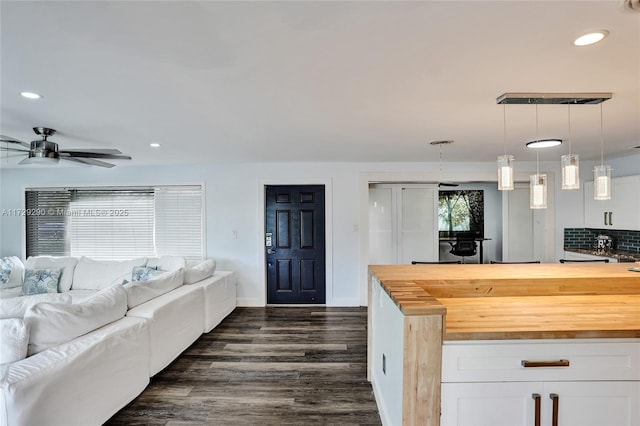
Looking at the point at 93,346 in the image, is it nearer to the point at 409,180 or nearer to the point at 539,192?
the point at 539,192

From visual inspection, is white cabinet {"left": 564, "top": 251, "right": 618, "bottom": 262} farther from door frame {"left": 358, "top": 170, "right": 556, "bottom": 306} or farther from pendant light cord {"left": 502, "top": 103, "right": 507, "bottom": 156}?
pendant light cord {"left": 502, "top": 103, "right": 507, "bottom": 156}

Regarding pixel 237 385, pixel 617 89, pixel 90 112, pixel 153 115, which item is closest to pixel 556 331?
pixel 617 89

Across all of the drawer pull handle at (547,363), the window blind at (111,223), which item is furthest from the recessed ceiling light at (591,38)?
the window blind at (111,223)

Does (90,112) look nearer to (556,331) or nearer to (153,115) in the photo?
(153,115)

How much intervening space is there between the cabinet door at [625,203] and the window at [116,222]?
6.10m

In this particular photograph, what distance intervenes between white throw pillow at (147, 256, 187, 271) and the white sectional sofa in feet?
2.03

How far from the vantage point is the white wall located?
5.05 m

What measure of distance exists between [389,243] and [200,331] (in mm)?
3237

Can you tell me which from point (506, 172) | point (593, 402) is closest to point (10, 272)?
point (506, 172)

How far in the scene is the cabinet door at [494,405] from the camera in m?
1.50

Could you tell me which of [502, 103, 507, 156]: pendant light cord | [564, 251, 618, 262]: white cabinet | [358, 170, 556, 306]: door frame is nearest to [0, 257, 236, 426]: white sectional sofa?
[358, 170, 556, 306]: door frame

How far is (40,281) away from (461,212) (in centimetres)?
801

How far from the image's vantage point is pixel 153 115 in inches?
103

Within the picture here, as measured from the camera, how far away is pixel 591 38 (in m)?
1.46
